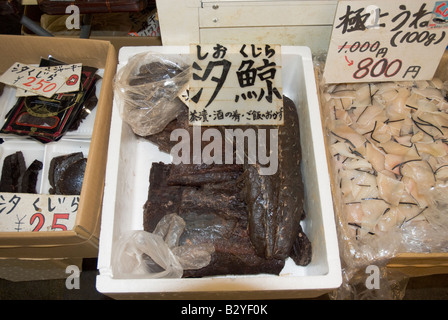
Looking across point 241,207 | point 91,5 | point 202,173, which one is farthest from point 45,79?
point 241,207

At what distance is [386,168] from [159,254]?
3.93 ft

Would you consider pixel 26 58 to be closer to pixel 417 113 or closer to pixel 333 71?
pixel 333 71

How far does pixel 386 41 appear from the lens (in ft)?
6.10

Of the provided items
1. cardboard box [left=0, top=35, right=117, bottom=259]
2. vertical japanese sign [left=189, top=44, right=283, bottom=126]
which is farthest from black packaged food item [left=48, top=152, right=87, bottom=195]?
vertical japanese sign [left=189, top=44, right=283, bottom=126]

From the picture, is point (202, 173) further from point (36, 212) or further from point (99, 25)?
point (99, 25)

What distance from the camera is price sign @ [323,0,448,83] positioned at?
1.74 meters

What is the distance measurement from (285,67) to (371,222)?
0.97 m

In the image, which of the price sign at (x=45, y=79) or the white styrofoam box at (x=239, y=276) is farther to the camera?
the price sign at (x=45, y=79)

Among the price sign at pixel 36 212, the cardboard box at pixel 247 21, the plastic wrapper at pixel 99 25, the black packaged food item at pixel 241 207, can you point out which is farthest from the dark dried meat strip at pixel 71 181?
the plastic wrapper at pixel 99 25

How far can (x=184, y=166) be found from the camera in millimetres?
1899

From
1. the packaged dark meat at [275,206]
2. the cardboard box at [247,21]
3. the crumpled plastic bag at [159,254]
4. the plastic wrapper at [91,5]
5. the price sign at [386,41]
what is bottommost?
the crumpled plastic bag at [159,254]

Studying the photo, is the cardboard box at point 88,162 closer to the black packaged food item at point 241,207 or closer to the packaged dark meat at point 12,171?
the black packaged food item at point 241,207

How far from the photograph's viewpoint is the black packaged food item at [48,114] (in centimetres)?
213

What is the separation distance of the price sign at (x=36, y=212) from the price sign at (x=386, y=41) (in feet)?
4.93
